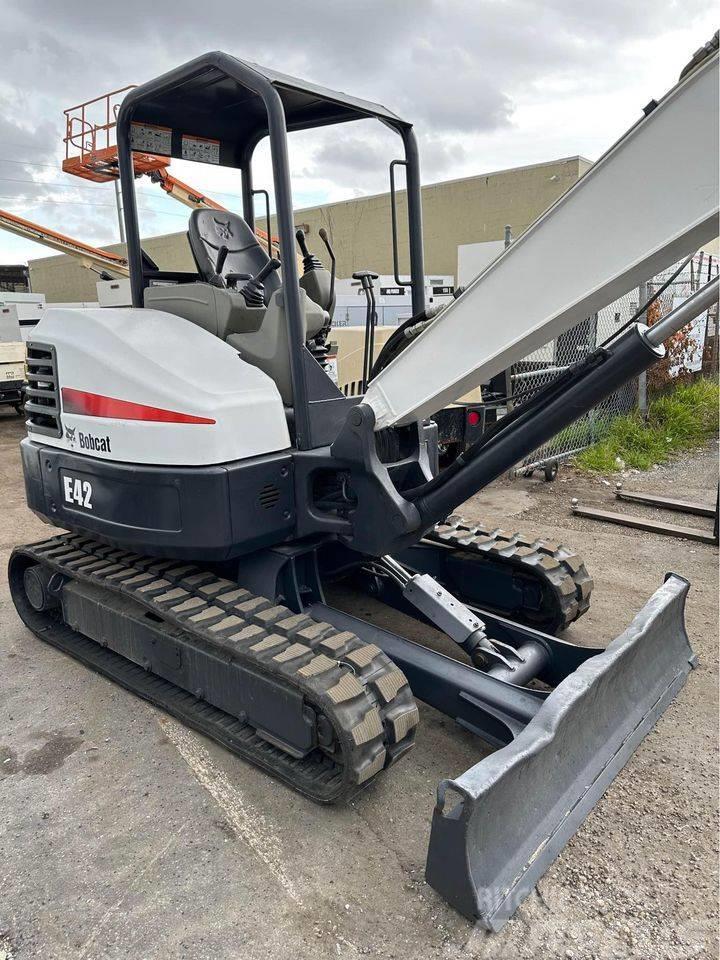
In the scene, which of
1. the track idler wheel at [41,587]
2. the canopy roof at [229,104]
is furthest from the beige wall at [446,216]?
the track idler wheel at [41,587]

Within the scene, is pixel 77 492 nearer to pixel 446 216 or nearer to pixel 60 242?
pixel 60 242

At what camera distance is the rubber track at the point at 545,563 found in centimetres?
371

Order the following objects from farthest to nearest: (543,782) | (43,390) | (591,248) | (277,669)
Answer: (43,390)
(277,669)
(543,782)
(591,248)

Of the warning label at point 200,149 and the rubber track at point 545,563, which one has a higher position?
the warning label at point 200,149

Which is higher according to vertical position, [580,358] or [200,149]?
[200,149]

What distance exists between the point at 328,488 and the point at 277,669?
35.4 inches

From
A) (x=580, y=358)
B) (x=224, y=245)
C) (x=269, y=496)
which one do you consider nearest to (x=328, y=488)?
(x=269, y=496)

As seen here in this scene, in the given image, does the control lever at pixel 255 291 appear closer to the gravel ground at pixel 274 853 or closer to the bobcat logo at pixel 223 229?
the bobcat logo at pixel 223 229

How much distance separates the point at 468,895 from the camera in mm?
2113

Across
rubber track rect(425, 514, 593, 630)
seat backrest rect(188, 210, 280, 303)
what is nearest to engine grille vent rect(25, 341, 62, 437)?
seat backrest rect(188, 210, 280, 303)

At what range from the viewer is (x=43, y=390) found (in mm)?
3688

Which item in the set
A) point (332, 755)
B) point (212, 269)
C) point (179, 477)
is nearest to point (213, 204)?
point (212, 269)

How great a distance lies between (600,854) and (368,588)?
1.81 m

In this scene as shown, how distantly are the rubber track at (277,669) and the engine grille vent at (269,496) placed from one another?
41cm
